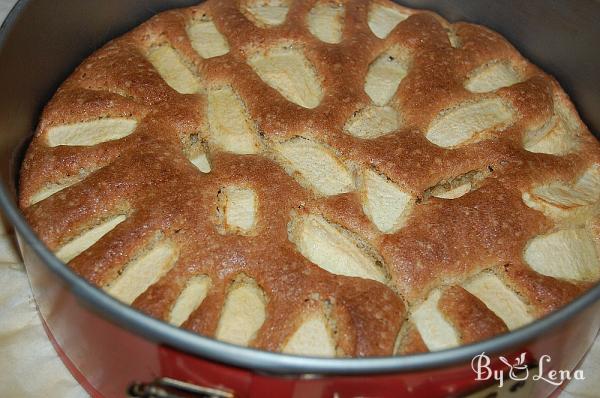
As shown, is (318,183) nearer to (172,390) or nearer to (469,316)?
(469,316)

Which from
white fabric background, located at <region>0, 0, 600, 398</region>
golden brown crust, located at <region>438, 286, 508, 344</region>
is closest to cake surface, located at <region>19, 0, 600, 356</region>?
golden brown crust, located at <region>438, 286, 508, 344</region>

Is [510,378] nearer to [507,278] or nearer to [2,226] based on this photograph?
[507,278]

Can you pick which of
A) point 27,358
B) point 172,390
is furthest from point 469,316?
point 27,358

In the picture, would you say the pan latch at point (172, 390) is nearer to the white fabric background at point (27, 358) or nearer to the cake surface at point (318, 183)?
the cake surface at point (318, 183)

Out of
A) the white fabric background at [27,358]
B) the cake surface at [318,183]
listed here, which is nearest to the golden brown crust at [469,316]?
the cake surface at [318,183]

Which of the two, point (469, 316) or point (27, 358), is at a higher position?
point (469, 316)

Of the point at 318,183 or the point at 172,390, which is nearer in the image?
the point at 172,390

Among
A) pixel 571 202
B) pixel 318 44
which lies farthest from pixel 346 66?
pixel 571 202
